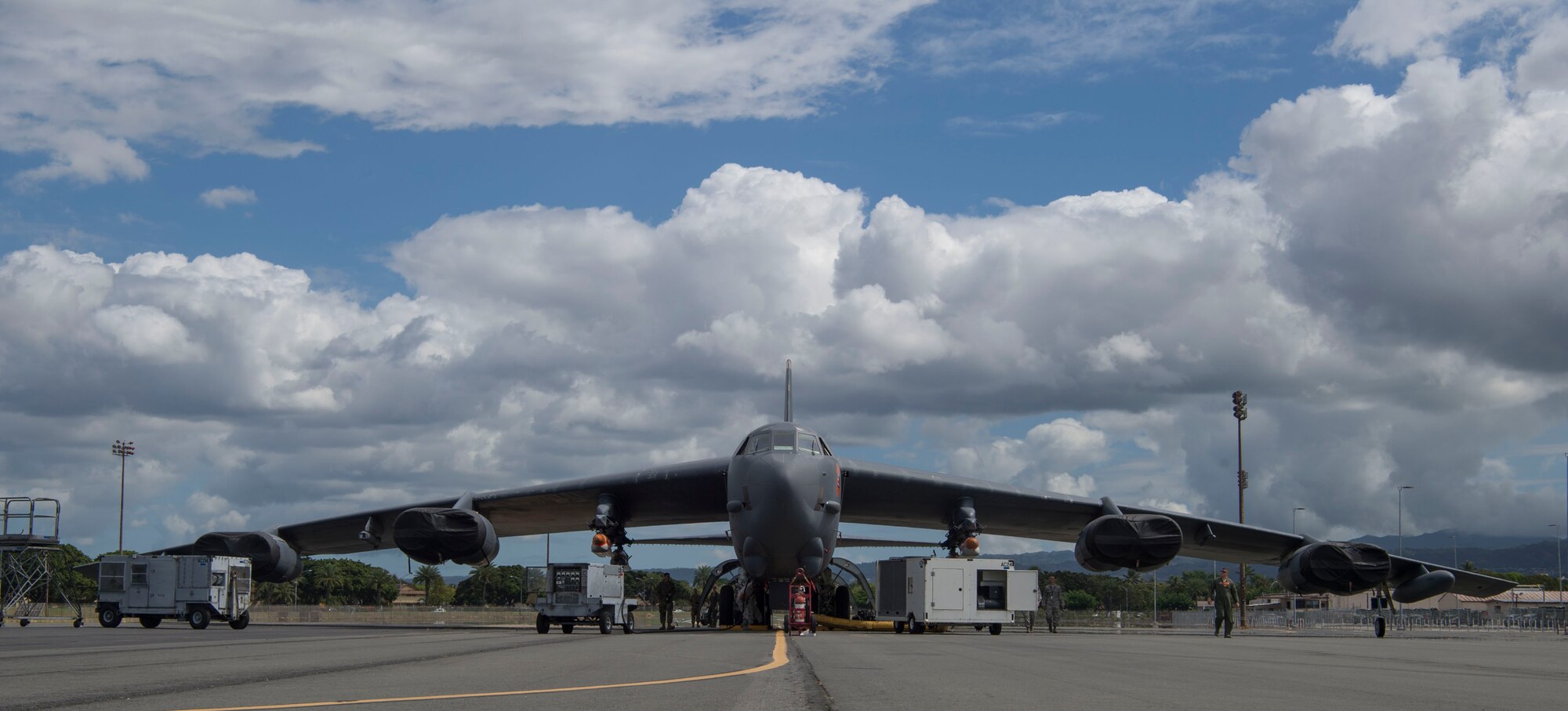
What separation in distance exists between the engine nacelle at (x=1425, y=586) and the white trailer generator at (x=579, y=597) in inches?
693

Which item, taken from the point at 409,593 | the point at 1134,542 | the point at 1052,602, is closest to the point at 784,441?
the point at 1134,542

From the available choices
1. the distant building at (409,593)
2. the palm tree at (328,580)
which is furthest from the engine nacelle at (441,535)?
the distant building at (409,593)

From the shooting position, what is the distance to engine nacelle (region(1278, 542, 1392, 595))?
26.9 metres

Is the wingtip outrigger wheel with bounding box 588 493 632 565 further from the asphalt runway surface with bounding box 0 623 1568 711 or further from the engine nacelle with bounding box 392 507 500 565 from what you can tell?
the asphalt runway surface with bounding box 0 623 1568 711

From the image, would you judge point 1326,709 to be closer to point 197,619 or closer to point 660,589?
point 197,619

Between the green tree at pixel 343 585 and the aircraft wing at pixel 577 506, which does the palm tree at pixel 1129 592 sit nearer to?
the green tree at pixel 343 585

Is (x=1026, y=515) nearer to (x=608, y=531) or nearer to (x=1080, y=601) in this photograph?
(x=608, y=531)

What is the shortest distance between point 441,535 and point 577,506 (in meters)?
5.97

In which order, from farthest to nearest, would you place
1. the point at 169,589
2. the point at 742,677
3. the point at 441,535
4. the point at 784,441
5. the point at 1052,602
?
the point at 1052,602
the point at 441,535
the point at 169,589
the point at 784,441
the point at 742,677

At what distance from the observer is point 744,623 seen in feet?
93.1

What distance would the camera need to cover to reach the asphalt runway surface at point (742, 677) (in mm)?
7910

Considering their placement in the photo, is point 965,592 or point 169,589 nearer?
point 169,589

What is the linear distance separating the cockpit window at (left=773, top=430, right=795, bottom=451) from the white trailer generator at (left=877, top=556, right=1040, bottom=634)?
4143mm

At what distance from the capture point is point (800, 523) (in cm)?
2433
